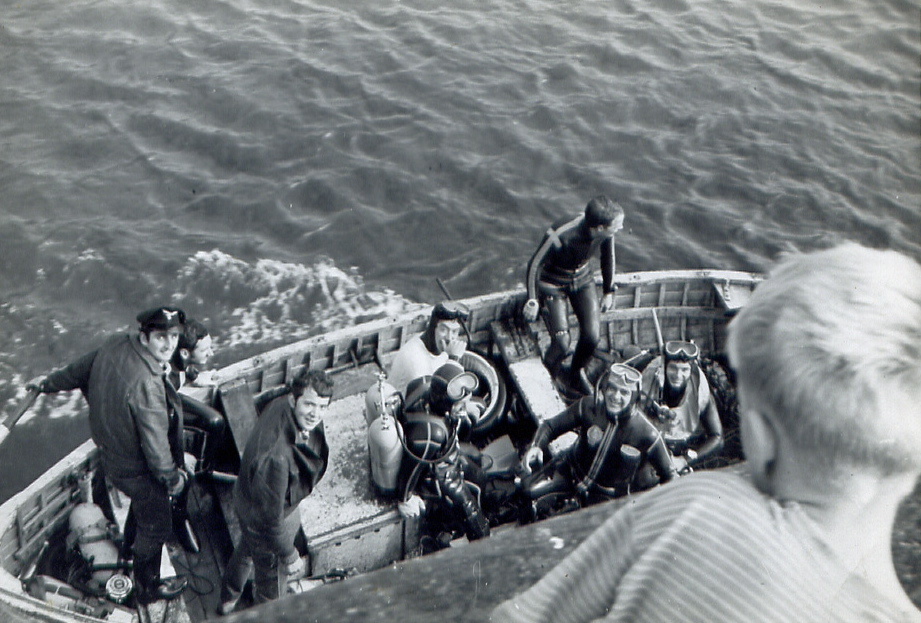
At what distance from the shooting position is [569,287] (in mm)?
8500

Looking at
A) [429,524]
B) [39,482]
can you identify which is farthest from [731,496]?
[39,482]

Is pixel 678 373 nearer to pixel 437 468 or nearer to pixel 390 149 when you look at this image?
pixel 437 468

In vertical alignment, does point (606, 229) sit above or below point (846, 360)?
below

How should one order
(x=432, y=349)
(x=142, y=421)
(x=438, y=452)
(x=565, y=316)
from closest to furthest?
(x=142, y=421) < (x=438, y=452) < (x=432, y=349) < (x=565, y=316)

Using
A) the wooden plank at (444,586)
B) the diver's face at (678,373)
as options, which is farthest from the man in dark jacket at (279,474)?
the diver's face at (678,373)

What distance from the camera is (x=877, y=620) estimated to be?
121cm

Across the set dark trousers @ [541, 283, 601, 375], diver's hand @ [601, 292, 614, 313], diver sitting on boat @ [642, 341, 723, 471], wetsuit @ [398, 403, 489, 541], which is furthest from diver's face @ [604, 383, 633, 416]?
diver's hand @ [601, 292, 614, 313]

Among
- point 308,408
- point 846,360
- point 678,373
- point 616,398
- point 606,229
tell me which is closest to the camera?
point 846,360

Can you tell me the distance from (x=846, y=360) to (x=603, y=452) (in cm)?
517

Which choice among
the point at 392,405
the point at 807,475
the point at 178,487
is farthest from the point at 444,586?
the point at 178,487

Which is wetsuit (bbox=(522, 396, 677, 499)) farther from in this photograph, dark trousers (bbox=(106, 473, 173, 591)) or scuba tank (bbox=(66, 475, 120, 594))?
scuba tank (bbox=(66, 475, 120, 594))

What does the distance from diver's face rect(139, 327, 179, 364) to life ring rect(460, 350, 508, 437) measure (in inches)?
113

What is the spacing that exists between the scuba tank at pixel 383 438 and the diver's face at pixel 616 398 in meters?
1.67

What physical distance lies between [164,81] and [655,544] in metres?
17.2
